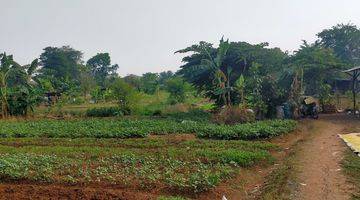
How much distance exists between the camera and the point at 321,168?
10.7 metres

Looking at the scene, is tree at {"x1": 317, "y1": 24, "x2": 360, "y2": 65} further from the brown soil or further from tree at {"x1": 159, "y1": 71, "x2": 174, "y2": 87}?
the brown soil

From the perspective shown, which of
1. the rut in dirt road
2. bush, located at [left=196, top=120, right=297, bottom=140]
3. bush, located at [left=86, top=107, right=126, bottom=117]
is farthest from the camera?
bush, located at [left=86, top=107, right=126, bottom=117]

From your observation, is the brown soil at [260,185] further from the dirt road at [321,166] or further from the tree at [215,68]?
the tree at [215,68]

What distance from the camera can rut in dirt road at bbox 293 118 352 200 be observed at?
335 inches

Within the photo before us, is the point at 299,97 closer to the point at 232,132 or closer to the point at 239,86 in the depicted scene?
the point at 239,86

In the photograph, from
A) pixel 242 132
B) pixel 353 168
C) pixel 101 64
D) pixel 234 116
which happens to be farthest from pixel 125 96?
pixel 101 64

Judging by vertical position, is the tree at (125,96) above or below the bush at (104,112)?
above

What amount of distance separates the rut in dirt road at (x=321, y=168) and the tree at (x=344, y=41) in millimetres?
34938

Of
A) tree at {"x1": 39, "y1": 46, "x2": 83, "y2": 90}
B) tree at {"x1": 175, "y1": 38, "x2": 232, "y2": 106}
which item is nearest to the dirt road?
tree at {"x1": 175, "y1": 38, "x2": 232, "y2": 106}

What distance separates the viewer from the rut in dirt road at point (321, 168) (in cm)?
852

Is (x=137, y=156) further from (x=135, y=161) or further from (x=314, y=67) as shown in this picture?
(x=314, y=67)

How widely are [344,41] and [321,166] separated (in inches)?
1643

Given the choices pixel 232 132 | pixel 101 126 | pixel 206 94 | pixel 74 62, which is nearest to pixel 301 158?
pixel 232 132

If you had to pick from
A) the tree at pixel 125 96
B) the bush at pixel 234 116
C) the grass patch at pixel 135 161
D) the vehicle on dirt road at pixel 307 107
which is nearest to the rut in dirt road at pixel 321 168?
the grass patch at pixel 135 161
